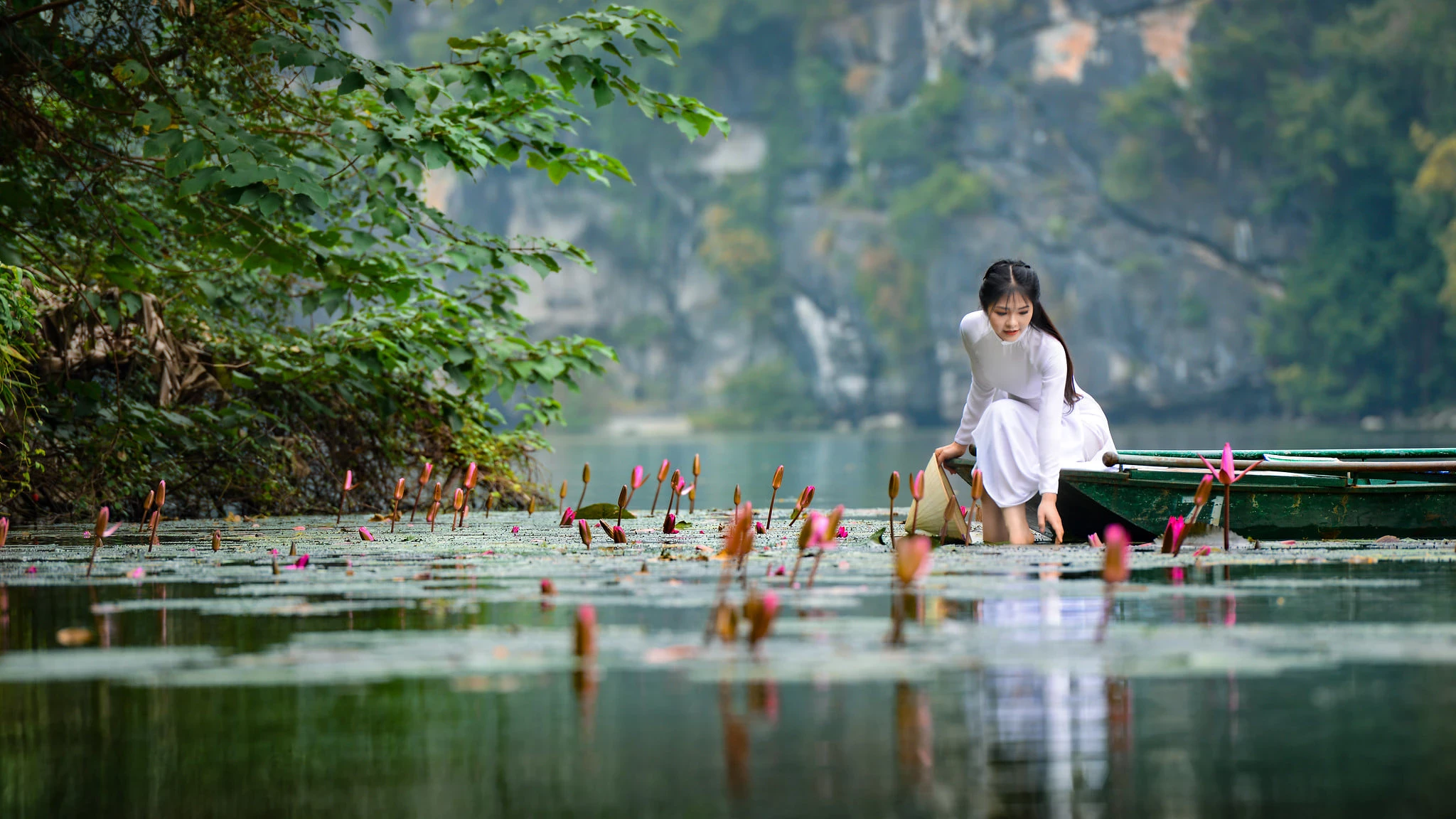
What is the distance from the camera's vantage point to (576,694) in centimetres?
267

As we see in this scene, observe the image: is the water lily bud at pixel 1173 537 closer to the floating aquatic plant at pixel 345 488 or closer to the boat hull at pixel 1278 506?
the boat hull at pixel 1278 506

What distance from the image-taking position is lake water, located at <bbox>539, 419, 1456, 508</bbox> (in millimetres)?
14266

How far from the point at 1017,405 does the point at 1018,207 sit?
57038 mm

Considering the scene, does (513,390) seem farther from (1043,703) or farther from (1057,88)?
(1057,88)

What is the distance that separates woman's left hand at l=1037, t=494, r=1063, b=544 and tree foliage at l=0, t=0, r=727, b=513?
2.40m

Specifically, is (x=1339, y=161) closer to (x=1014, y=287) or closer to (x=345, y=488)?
(x=1014, y=287)

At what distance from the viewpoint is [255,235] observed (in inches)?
290

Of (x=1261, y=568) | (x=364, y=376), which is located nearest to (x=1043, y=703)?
(x=1261, y=568)

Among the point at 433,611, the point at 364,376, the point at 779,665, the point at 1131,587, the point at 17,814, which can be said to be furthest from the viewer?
the point at 364,376

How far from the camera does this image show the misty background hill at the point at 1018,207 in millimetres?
53719

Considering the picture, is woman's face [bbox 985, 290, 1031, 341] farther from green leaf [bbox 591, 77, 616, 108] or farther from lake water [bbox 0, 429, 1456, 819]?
green leaf [bbox 591, 77, 616, 108]

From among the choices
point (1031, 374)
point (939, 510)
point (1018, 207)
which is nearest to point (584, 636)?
point (939, 510)

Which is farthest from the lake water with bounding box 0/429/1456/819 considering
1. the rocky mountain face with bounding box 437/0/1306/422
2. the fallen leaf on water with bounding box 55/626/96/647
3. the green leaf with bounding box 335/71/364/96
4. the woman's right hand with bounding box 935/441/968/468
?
the rocky mountain face with bounding box 437/0/1306/422

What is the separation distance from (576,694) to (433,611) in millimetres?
1153
